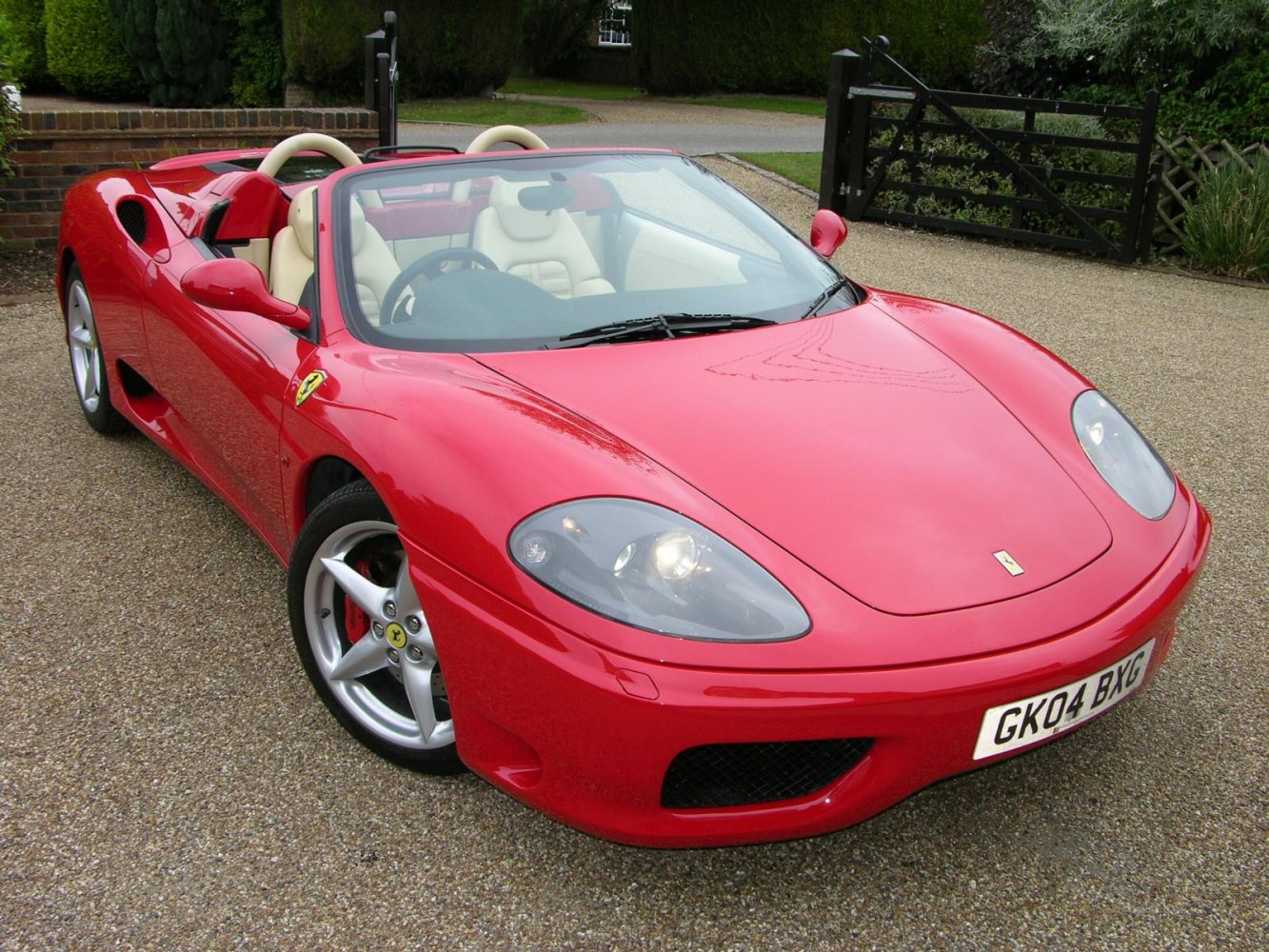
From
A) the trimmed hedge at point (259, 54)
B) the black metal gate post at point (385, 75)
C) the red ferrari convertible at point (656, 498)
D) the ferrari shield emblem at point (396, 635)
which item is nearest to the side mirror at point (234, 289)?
the red ferrari convertible at point (656, 498)

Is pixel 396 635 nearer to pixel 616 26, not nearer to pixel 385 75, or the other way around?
pixel 385 75

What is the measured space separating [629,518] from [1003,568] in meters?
0.69

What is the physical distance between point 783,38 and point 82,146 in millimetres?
17334

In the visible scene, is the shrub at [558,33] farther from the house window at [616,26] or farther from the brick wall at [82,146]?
the brick wall at [82,146]

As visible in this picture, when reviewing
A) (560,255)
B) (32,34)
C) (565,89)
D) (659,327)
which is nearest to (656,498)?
(659,327)

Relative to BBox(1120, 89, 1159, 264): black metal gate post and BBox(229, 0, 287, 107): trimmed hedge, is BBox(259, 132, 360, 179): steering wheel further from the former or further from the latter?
BBox(229, 0, 287, 107): trimmed hedge

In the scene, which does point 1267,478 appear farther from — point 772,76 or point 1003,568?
point 772,76

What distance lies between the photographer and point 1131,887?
225cm

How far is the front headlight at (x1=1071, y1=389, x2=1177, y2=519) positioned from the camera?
8.39 ft

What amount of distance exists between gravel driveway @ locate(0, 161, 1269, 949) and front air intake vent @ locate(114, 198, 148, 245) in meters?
1.09

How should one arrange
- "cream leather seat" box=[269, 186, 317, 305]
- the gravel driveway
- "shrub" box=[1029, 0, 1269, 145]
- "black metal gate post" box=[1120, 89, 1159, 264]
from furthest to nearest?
"shrub" box=[1029, 0, 1269, 145]
"black metal gate post" box=[1120, 89, 1159, 264]
"cream leather seat" box=[269, 186, 317, 305]
the gravel driveway

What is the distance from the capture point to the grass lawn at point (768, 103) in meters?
20.5

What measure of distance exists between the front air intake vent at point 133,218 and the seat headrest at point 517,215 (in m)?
1.39

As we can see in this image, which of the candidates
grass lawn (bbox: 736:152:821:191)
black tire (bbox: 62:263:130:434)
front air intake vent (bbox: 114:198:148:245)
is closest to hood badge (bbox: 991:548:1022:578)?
front air intake vent (bbox: 114:198:148:245)
